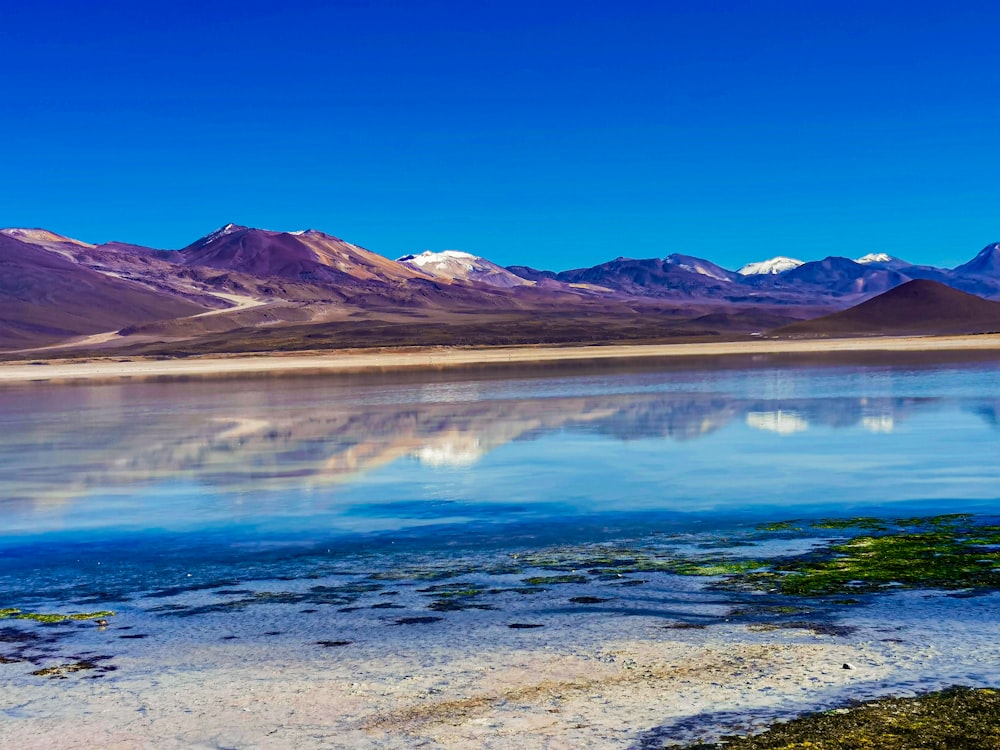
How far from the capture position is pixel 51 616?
9820mm

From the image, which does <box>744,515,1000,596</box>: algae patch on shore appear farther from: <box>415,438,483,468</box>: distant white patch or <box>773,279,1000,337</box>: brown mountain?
<box>773,279,1000,337</box>: brown mountain

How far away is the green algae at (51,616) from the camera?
9.69m

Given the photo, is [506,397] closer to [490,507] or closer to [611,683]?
[490,507]

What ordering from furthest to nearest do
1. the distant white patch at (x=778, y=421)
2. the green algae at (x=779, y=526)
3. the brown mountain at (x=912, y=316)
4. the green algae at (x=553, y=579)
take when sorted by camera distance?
the brown mountain at (x=912, y=316) → the distant white patch at (x=778, y=421) → the green algae at (x=779, y=526) → the green algae at (x=553, y=579)

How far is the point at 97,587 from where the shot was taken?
1105cm

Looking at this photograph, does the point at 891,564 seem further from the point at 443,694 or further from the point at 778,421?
the point at 778,421

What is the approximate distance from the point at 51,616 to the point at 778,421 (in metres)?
18.7

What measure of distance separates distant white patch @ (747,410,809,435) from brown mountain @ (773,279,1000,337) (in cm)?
9020

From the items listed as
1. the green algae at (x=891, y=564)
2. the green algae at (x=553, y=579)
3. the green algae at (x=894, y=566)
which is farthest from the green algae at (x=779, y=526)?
the green algae at (x=553, y=579)

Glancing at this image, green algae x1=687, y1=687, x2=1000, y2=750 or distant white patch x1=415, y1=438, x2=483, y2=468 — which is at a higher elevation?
distant white patch x1=415, y1=438, x2=483, y2=468

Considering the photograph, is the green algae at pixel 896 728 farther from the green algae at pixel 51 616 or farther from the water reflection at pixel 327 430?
the water reflection at pixel 327 430

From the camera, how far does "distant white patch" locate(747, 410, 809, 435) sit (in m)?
23.4

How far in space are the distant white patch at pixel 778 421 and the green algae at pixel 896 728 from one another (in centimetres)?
1634

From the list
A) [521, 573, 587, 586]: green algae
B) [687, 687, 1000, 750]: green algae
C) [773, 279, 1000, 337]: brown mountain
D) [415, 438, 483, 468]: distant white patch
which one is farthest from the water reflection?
[773, 279, 1000, 337]: brown mountain
